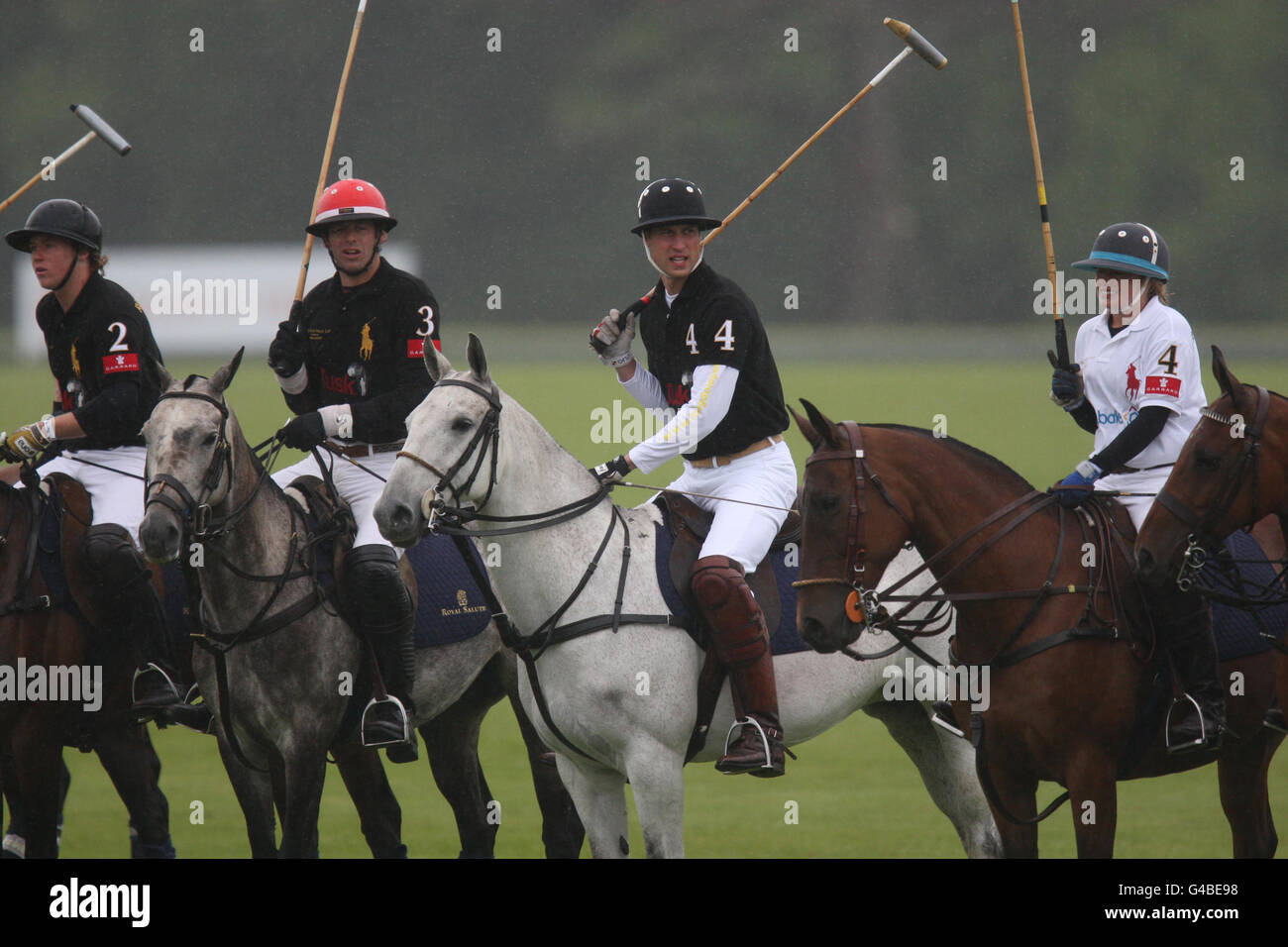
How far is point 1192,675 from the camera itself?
17.7 ft

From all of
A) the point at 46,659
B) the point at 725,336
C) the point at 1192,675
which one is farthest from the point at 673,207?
the point at 46,659

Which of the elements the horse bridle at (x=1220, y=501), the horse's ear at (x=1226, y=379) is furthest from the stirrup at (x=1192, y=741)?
the horse's ear at (x=1226, y=379)

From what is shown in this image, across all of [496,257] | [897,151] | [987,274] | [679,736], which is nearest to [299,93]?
[496,257]

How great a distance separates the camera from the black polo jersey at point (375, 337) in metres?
6.51

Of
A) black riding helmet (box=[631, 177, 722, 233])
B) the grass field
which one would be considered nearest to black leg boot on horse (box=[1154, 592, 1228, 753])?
the grass field

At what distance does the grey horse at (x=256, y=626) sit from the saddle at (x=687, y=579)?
1.19 metres

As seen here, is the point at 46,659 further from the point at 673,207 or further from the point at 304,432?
the point at 673,207

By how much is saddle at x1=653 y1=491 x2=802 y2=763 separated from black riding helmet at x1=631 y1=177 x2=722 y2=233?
3.28 ft

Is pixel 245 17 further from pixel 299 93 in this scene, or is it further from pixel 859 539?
pixel 859 539

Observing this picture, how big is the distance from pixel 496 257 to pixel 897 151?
34.0 feet

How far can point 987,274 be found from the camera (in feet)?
137

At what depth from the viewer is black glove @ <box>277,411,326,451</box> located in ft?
20.3

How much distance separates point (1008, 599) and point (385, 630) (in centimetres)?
234

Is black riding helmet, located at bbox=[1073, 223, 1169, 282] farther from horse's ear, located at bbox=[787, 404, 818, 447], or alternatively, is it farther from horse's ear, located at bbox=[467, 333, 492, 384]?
horse's ear, located at bbox=[467, 333, 492, 384]
